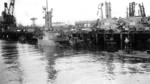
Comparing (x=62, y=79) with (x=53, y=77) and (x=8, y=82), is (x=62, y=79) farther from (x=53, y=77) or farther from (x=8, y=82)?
(x=8, y=82)

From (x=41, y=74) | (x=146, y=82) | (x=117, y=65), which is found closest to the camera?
(x=146, y=82)

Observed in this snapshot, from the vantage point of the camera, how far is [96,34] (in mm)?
58469

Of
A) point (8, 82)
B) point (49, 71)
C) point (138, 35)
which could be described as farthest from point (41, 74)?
point (138, 35)

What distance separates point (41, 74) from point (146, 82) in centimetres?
970

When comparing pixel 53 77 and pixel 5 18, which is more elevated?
pixel 5 18

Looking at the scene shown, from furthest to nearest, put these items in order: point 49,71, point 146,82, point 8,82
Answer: point 49,71 → point 8,82 → point 146,82

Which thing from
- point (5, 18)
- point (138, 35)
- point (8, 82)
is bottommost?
point (8, 82)

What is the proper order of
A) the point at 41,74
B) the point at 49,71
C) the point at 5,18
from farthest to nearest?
the point at 5,18, the point at 49,71, the point at 41,74

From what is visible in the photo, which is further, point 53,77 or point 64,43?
point 64,43

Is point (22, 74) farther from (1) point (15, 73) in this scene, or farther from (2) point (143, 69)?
(2) point (143, 69)

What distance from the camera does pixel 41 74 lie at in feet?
80.4

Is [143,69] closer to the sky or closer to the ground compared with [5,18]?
closer to the ground

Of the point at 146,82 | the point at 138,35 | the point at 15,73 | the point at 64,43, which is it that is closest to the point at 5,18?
the point at 64,43

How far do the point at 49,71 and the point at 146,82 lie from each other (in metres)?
10.0
